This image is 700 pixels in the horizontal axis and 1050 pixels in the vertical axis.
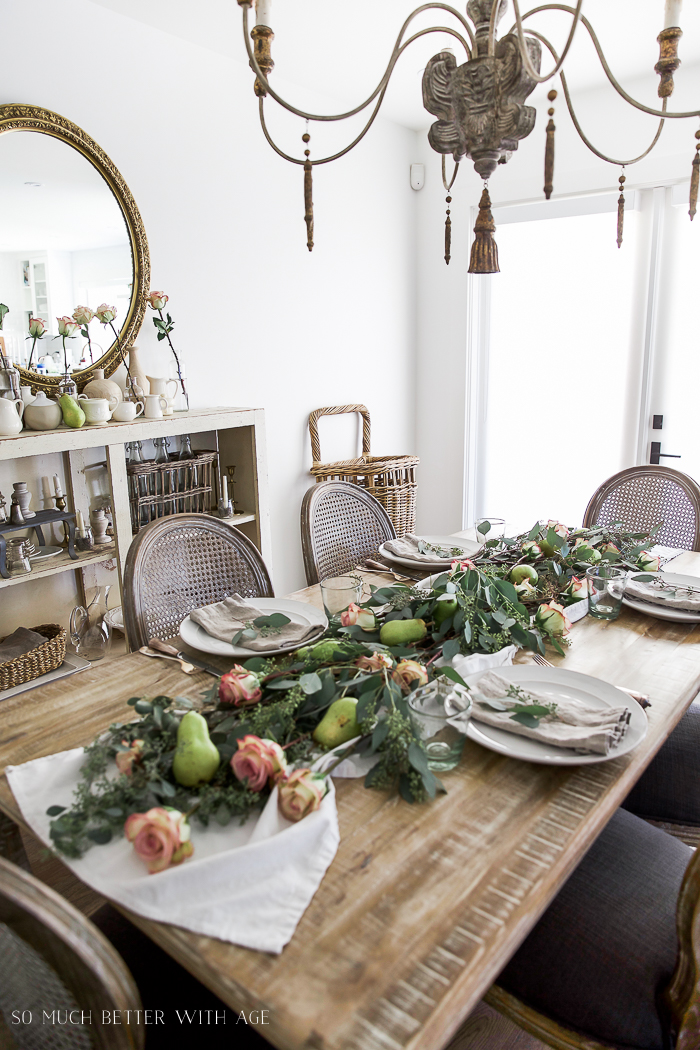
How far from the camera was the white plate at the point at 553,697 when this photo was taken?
0.92m

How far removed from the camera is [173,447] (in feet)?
8.77

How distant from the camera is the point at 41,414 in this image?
2.08 m

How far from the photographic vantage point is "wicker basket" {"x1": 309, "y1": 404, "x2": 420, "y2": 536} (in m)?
3.16

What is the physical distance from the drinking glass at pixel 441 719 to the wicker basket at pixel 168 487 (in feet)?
5.12

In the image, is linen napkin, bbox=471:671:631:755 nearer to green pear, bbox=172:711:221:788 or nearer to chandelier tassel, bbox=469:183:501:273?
green pear, bbox=172:711:221:788

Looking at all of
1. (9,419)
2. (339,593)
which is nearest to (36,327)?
(9,419)

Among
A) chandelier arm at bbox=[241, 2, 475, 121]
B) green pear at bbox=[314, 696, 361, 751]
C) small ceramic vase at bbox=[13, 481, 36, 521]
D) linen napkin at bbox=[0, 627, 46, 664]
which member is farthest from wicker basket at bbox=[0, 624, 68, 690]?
chandelier arm at bbox=[241, 2, 475, 121]

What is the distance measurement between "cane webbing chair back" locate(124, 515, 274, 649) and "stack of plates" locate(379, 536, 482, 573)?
1.09 feet

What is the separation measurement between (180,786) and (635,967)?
2.17ft

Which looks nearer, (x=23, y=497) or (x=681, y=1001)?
(x=681, y=1001)

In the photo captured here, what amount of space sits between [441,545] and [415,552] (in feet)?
0.36

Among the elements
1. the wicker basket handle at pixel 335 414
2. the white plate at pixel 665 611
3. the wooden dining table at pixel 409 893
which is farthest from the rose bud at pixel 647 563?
the wicker basket handle at pixel 335 414

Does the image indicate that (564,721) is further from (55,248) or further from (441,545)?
(55,248)

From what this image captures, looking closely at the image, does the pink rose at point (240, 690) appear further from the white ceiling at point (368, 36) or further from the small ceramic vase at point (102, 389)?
the white ceiling at point (368, 36)
